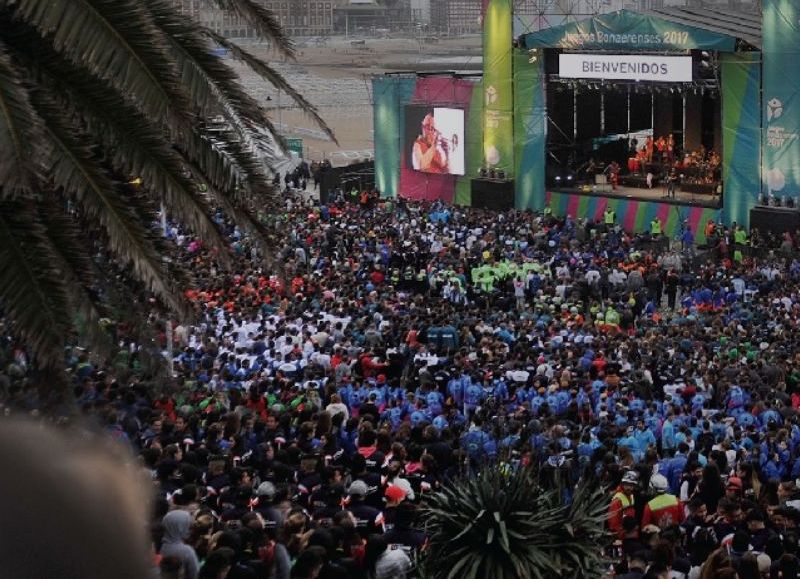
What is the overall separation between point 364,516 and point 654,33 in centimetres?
2719

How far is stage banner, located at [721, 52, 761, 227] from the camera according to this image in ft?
107

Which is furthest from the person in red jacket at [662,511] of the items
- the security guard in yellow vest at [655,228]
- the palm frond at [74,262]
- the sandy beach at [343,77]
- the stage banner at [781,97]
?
the security guard in yellow vest at [655,228]

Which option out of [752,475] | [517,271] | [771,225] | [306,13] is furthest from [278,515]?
[306,13]

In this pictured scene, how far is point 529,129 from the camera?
126 feet

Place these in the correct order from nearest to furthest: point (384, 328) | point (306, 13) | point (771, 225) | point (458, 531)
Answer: point (458, 531)
point (384, 328)
point (771, 225)
point (306, 13)

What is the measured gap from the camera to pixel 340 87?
378 feet

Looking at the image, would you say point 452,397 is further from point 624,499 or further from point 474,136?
point 474,136

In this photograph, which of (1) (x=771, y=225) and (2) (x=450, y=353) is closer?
(2) (x=450, y=353)

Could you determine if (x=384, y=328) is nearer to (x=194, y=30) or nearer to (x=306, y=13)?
(x=194, y=30)

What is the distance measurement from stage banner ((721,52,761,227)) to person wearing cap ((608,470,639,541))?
23.4 meters

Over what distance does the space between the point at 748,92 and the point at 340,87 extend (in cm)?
8469

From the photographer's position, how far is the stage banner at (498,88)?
38.5 m

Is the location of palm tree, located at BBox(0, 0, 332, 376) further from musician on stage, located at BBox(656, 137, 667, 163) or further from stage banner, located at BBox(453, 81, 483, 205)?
stage banner, located at BBox(453, 81, 483, 205)

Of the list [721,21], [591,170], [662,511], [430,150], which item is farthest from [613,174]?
[662,511]
